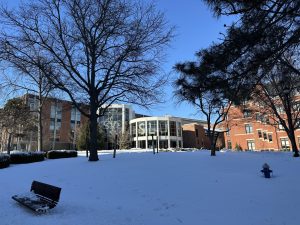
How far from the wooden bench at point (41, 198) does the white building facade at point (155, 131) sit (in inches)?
2550

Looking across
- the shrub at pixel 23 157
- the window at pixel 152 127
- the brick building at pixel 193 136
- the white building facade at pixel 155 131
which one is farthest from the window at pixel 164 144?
the shrub at pixel 23 157

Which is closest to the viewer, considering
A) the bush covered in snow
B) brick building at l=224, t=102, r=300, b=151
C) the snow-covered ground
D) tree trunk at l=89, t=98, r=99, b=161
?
the snow-covered ground

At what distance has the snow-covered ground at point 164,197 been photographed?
6.53m

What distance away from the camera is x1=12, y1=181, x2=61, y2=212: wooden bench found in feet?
21.8

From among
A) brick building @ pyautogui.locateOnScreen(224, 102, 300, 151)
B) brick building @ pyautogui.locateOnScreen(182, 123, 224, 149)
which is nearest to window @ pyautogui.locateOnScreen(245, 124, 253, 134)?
brick building @ pyautogui.locateOnScreen(224, 102, 300, 151)

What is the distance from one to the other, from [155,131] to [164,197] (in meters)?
66.0

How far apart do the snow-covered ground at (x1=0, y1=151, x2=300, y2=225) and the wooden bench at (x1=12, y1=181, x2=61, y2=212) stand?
0.65 ft

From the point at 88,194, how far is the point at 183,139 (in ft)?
259

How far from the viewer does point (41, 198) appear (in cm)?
738

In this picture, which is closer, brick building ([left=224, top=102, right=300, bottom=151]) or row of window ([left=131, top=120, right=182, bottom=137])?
brick building ([left=224, top=102, right=300, bottom=151])

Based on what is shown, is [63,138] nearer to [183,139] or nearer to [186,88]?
[183,139]

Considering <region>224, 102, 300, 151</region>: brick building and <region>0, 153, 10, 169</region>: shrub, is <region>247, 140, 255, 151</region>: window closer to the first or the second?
<region>224, 102, 300, 151</region>: brick building

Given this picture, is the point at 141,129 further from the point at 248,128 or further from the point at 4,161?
the point at 4,161

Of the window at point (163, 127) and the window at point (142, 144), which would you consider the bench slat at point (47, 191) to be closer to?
the window at point (142, 144)
